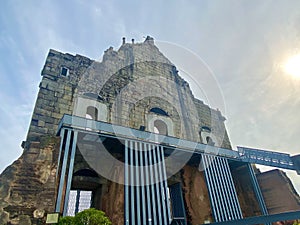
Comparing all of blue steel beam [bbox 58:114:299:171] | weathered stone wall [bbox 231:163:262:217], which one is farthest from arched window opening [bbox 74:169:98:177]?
weathered stone wall [bbox 231:163:262:217]

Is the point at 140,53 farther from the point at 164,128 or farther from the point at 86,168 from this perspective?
the point at 86,168

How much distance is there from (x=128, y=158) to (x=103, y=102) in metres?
4.22

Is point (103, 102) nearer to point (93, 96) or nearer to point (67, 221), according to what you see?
point (93, 96)

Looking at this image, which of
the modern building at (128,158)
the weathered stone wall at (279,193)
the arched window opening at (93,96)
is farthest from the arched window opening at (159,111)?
the weathered stone wall at (279,193)

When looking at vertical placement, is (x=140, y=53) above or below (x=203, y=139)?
above

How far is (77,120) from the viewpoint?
28.8ft

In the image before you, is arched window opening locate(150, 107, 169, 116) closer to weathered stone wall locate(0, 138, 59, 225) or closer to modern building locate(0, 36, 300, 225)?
modern building locate(0, 36, 300, 225)

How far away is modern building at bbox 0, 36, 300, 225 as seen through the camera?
711cm

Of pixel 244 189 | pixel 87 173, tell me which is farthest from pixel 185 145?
pixel 244 189

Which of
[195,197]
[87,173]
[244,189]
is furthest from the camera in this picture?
[244,189]

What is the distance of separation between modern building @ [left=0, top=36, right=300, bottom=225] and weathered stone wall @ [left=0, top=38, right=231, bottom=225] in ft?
0.11

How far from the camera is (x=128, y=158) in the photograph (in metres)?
9.34

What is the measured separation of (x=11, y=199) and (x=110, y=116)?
6460 mm

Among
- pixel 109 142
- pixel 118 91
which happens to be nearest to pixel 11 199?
pixel 109 142
